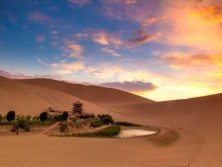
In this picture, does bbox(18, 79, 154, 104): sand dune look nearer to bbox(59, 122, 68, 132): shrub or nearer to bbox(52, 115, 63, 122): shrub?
bbox(52, 115, 63, 122): shrub

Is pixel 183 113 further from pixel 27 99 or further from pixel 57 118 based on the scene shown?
pixel 57 118

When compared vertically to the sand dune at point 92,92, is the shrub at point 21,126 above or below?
below

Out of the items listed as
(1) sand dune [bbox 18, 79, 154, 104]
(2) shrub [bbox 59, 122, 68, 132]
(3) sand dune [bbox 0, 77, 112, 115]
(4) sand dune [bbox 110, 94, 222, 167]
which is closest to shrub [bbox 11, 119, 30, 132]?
(2) shrub [bbox 59, 122, 68, 132]

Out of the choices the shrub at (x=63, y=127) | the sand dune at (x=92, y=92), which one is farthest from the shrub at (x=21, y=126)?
the sand dune at (x=92, y=92)

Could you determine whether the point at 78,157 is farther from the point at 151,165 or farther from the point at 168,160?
the point at 168,160

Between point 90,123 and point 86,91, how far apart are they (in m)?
110

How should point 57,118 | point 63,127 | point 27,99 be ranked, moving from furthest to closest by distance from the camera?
point 27,99 < point 57,118 < point 63,127

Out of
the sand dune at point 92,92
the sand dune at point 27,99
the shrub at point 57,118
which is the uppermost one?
the sand dune at point 92,92

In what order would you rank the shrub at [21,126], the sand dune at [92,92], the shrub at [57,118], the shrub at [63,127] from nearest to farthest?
the shrub at [21,126] < the shrub at [63,127] < the shrub at [57,118] < the sand dune at [92,92]

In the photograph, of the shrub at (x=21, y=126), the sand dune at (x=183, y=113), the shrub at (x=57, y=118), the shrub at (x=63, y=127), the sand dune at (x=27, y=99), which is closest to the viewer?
the shrub at (x=21, y=126)

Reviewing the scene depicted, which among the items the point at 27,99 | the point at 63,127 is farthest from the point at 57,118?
the point at 27,99

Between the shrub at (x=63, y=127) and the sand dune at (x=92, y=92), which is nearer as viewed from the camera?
the shrub at (x=63, y=127)

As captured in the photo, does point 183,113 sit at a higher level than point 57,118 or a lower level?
higher

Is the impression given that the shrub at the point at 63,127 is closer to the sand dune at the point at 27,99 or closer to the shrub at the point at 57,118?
the shrub at the point at 57,118
